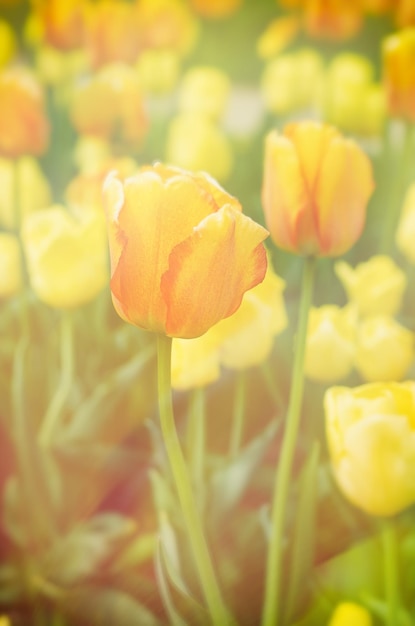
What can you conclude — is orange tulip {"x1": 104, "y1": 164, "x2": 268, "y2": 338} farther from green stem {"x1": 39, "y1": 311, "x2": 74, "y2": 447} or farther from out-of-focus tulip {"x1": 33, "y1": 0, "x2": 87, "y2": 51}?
out-of-focus tulip {"x1": 33, "y1": 0, "x2": 87, "y2": 51}

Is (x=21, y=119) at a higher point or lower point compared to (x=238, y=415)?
higher

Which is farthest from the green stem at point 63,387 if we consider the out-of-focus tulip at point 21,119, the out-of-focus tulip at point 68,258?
the out-of-focus tulip at point 21,119

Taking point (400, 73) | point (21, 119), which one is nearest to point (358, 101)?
point (400, 73)

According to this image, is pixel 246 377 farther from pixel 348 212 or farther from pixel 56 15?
pixel 56 15

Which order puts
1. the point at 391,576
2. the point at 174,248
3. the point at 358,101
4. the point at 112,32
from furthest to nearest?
the point at 112,32 → the point at 358,101 → the point at 391,576 → the point at 174,248

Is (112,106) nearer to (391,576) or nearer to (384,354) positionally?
(384,354)

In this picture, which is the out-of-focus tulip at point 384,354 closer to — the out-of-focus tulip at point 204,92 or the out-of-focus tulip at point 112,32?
the out-of-focus tulip at point 204,92

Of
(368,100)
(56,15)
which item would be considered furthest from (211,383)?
(56,15)
